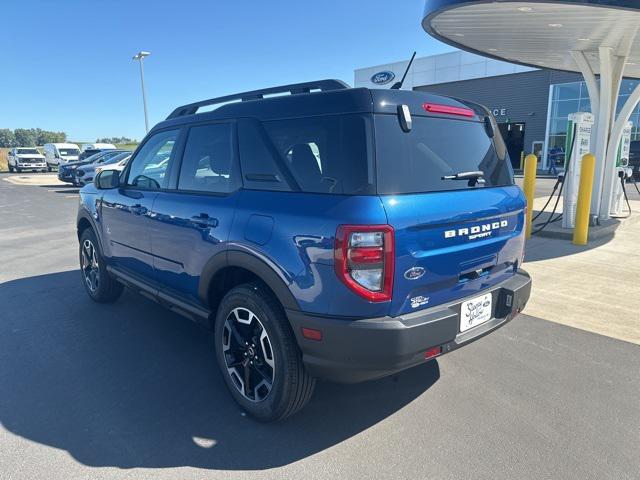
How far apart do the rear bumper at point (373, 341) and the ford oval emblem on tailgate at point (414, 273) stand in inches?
8.1

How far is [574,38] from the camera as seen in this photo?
862cm

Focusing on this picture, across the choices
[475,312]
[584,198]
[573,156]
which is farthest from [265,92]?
[573,156]

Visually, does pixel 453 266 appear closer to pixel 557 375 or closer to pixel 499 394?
pixel 499 394

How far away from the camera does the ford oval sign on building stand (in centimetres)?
3639

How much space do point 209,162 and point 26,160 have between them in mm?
37393

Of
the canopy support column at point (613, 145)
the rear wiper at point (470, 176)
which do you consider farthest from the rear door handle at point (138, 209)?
the canopy support column at point (613, 145)

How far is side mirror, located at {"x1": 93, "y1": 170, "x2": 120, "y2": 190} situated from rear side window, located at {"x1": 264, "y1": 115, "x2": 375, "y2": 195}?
2340 millimetres

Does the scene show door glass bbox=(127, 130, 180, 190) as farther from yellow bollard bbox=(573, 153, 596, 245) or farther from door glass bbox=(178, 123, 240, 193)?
yellow bollard bbox=(573, 153, 596, 245)

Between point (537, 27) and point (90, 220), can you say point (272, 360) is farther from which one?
point (537, 27)

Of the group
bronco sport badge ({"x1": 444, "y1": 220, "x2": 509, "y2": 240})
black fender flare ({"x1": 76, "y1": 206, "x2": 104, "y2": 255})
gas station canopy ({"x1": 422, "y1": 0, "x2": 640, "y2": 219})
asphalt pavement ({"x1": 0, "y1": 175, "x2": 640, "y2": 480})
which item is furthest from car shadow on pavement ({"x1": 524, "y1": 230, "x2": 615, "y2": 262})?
black fender flare ({"x1": 76, "y1": 206, "x2": 104, "y2": 255})

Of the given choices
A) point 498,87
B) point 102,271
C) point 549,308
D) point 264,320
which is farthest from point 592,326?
point 498,87

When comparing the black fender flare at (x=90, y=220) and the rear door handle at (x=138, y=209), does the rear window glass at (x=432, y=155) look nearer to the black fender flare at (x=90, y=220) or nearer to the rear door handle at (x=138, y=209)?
the rear door handle at (x=138, y=209)

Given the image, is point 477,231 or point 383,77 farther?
point 383,77

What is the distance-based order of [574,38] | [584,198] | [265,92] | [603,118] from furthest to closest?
[603,118] < [574,38] < [584,198] < [265,92]
